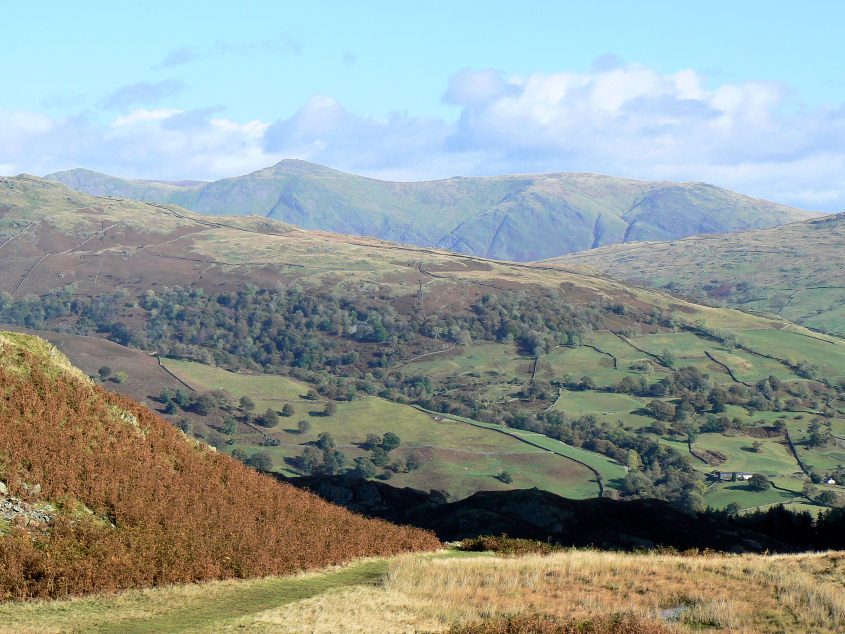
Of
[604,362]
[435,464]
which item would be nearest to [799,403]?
[604,362]

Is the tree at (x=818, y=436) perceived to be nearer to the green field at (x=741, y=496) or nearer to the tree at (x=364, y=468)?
the green field at (x=741, y=496)

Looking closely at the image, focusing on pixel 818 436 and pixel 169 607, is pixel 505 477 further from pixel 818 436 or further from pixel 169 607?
pixel 169 607

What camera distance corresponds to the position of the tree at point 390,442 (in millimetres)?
137750

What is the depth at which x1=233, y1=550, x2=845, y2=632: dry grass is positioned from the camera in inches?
713

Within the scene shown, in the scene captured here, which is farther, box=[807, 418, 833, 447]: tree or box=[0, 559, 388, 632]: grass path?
box=[807, 418, 833, 447]: tree

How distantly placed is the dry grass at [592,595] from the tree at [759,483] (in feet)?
328

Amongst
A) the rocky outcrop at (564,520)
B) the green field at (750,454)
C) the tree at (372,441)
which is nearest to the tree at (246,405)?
the tree at (372,441)

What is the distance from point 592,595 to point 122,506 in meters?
13.6

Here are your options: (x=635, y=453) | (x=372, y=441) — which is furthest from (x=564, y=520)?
(x=635, y=453)

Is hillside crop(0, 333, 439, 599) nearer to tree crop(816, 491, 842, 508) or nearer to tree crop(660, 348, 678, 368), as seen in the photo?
tree crop(816, 491, 842, 508)

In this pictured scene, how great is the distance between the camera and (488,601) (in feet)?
65.7

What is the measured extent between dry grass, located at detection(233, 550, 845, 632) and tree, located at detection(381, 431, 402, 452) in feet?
370

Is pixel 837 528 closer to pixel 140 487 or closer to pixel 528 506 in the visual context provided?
pixel 528 506

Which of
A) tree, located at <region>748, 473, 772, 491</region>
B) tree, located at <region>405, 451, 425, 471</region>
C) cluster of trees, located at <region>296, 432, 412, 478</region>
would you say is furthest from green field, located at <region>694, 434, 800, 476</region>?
cluster of trees, located at <region>296, 432, 412, 478</region>
